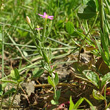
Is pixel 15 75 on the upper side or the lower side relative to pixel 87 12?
lower

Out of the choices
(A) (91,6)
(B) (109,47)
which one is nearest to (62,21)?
(A) (91,6)

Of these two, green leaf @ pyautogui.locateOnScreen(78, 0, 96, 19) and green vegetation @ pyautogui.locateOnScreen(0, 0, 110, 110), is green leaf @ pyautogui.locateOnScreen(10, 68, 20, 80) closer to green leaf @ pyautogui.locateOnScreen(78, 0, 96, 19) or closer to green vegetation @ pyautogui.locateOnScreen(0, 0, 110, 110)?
green vegetation @ pyautogui.locateOnScreen(0, 0, 110, 110)

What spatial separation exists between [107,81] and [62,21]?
3.53 ft

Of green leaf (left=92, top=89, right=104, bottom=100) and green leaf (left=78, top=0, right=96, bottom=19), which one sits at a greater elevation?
green leaf (left=78, top=0, right=96, bottom=19)

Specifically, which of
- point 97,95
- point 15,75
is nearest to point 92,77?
point 97,95

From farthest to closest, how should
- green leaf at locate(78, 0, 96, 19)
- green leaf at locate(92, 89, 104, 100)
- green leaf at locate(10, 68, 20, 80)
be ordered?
green leaf at locate(78, 0, 96, 19) < green leaf at locate(10, 68, 20, 80) < green leaf at locate(92, 89, 104, 100)

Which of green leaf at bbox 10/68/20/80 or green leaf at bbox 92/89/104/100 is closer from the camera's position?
green leaf at bbox 92/89/104/100

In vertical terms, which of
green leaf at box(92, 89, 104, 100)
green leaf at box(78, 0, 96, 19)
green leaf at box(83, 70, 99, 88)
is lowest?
green leaf at box(92, 89, 104, 100)

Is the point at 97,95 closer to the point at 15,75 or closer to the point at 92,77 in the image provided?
the point at 92,77

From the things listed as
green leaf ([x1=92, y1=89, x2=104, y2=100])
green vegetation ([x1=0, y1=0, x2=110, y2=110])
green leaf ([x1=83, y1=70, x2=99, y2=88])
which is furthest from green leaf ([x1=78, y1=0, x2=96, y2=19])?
green leaf ([x1=92, y1=89, x2=104, y2=100])

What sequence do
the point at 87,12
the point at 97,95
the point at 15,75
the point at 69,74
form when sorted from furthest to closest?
the point at 69,74 < the point at 87,12 < the point at 15,75 < the point at 97,95

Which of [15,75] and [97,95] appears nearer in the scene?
[97,95]

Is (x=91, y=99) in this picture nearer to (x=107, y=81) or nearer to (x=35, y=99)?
(x=107, y=81)

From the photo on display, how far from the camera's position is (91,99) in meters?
1.28
